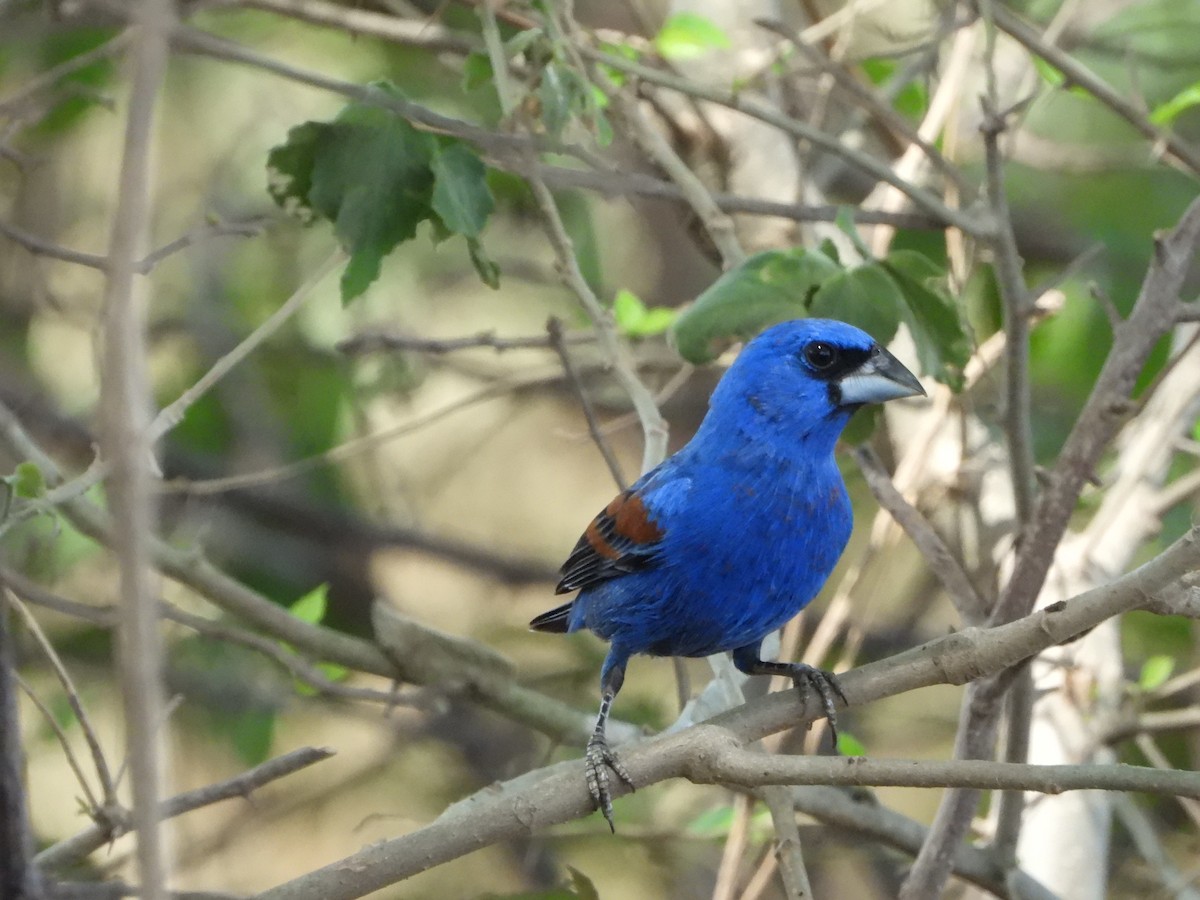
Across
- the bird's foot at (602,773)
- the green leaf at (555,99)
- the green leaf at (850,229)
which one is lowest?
the bird's foot at (602,773)

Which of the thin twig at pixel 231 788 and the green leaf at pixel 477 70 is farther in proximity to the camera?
the green leaf at pixel 477 70

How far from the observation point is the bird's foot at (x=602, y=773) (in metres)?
2.56

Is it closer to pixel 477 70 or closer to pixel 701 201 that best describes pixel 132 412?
pixel 477 70

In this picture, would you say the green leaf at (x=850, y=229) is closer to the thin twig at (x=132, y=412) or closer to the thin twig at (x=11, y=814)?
the thin twig at (x=11, y=814)

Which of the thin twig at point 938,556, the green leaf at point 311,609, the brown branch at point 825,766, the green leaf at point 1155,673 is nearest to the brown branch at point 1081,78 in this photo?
the thin twig at point 938,556

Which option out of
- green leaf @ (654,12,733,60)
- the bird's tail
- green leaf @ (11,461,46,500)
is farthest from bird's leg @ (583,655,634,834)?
green leaf @ (654,12,733,60)

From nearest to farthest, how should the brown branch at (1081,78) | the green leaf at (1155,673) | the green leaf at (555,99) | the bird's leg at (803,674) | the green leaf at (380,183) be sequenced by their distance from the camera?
1. the bird's leg at (803,674)
2. the green leaf at (555,99)
3. the green leaf at (380,183)
4. the brown branch at (1081,78)
5. the green leaf at (1155,673)

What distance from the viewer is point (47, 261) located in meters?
5.99

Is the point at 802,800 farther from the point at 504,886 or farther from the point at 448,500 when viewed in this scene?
the point at 448,500

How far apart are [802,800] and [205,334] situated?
3420 mm

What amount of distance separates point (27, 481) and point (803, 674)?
156cm

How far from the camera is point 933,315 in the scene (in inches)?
129

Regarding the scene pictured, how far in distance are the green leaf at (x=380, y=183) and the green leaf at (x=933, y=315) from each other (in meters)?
0.96

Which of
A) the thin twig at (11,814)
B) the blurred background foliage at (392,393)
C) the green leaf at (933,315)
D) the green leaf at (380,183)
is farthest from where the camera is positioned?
the blurred background foliage at (392,393)
